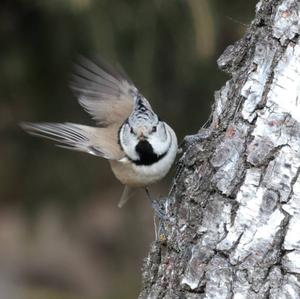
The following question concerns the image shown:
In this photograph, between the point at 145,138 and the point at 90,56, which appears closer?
the point at 145,138

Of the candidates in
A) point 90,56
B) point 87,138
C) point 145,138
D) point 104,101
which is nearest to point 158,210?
point 145,138

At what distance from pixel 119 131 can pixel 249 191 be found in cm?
103

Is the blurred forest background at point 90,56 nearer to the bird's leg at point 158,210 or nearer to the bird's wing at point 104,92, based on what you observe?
the bird's wing at point 104,92

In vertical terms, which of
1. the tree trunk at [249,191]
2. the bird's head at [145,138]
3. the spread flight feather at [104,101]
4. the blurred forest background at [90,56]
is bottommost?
the tree trunk at [249,191]

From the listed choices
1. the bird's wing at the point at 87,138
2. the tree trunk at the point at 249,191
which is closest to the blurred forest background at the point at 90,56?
the bird's wing at the point at 87,138

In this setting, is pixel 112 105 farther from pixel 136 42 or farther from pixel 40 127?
pixel 136 42

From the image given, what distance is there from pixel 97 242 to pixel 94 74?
3670mm

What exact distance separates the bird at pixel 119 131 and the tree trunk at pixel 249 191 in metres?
0.45

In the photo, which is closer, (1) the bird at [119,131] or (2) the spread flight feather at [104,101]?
(1) the bird at [119,131]

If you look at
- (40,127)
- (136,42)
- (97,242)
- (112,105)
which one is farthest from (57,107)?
(97,242)

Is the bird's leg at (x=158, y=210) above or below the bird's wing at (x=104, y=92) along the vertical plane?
below

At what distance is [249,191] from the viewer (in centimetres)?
228

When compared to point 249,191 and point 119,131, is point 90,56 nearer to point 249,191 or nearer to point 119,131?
point 119,131

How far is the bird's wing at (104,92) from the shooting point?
10.7 ft
